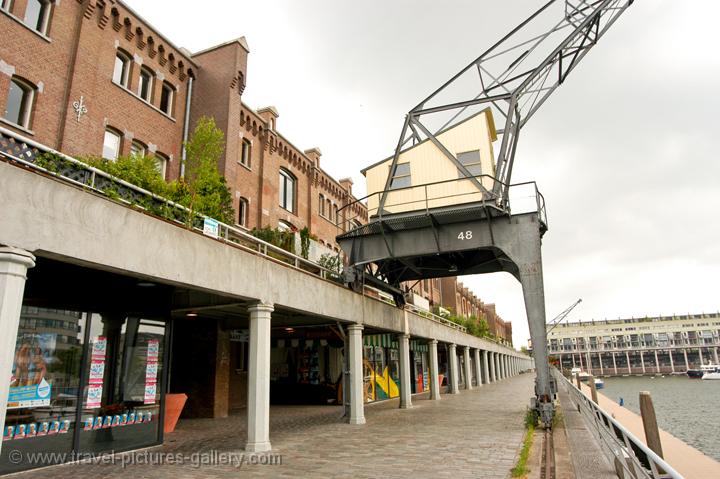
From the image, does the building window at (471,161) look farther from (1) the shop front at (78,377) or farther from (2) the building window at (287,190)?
(2) the building window at (287,190)

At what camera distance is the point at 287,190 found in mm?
27562

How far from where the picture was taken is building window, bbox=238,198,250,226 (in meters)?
22.5

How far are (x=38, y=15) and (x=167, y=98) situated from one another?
5455 millimetres

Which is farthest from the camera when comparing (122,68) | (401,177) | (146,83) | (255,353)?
(401,177)

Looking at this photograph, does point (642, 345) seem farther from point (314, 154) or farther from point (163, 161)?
point (163, 161)

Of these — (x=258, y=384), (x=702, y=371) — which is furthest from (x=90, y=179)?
(x=702, y=371)

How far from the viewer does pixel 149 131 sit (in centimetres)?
1808

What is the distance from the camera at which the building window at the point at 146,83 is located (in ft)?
61.0

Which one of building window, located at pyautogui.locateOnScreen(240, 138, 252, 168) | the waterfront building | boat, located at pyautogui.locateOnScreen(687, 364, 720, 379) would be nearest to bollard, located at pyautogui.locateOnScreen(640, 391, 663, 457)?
building window, located at pyautogui.locateOnScreen(240, 138, 252, 168)

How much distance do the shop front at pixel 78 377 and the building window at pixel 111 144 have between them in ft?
26.7

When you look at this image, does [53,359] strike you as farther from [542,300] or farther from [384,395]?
[384,395]

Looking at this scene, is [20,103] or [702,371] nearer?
[20,103]

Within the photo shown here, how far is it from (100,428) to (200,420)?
7287 mm

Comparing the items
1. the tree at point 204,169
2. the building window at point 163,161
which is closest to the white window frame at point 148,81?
the building window at point 163,161
